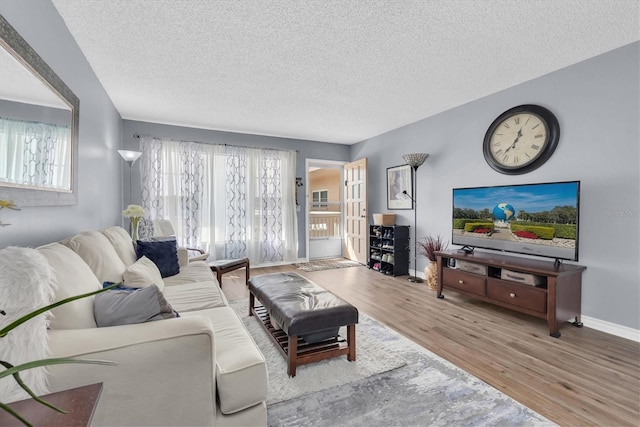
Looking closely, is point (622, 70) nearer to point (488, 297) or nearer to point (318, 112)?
point (488, 297)

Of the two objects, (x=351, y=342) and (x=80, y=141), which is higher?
(x=80, y=141)

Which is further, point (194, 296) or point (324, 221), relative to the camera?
point (324, 221)

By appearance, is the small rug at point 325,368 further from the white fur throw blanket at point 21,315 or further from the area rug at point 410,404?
the white fur throw blanket at point 21,315

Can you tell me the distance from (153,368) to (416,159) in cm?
410

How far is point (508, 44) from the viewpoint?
2.49m

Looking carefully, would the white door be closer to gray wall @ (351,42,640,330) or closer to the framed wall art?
the framed wall art

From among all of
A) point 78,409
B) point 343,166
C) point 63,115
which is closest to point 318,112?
point 343,166

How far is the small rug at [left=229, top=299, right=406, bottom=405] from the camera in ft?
6.05

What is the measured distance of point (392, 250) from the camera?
4.76 m

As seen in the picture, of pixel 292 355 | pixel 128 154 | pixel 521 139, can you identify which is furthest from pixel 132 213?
pixel 521 139

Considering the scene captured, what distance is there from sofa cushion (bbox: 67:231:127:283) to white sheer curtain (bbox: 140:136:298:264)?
9.50 ft

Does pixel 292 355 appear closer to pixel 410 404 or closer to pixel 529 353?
pixel 410 404

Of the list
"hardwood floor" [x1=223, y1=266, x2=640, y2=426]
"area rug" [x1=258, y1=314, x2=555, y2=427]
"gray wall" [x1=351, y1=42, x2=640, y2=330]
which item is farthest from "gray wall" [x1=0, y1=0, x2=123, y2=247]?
"gray wall" [x1=351, y1=42, x2=640, y2=330]

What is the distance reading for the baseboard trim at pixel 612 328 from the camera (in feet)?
8.20
